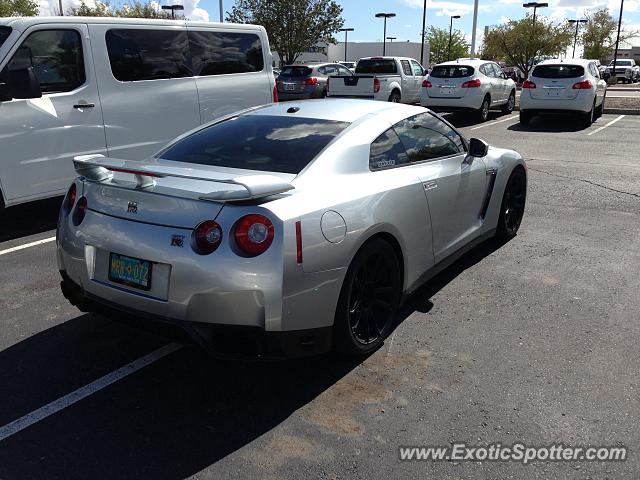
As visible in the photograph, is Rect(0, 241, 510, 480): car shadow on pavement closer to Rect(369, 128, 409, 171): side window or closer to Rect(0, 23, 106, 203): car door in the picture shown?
Rect(369, 128, 409, 171): side window

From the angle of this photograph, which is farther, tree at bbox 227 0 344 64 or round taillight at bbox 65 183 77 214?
tree at bbox 227 0 344 64

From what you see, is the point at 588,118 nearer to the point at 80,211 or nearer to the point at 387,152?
the point at 387,152

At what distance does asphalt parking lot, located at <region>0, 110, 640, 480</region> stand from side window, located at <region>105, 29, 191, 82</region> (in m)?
2.72

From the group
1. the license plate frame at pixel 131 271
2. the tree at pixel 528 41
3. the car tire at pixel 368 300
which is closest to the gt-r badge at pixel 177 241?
the license plate frame at pixel 131 271

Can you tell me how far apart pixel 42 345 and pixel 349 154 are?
2213 mm

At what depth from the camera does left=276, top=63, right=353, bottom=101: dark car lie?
19.9 meters

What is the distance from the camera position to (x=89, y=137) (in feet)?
20.6

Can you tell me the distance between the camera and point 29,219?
6.58 metres

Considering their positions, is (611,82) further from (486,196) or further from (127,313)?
(127,313)

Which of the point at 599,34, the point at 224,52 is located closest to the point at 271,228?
the point at 224,52

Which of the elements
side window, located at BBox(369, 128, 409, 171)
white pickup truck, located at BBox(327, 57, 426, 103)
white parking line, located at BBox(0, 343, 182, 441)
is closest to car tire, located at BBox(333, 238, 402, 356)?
side window, located at BBox(369, 128, 409, 171)

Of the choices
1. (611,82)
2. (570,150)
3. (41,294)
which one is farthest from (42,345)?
(611,82)

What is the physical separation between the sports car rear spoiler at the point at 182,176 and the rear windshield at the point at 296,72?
56.8 ft

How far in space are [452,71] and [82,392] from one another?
48.8ft
